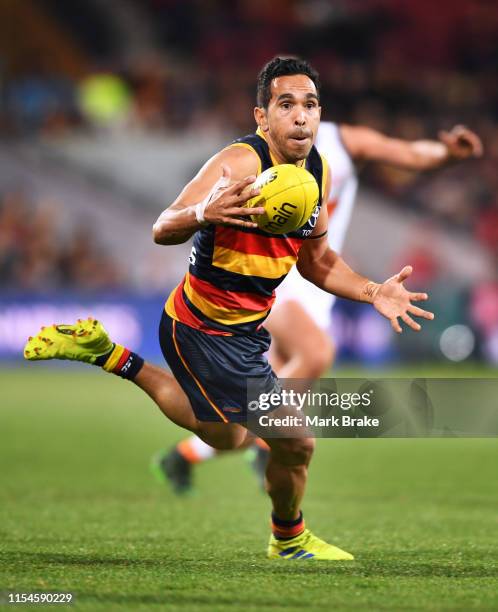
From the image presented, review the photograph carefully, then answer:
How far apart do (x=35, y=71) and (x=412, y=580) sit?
20.2m

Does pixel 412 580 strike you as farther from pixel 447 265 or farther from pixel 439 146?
pixel 447 265

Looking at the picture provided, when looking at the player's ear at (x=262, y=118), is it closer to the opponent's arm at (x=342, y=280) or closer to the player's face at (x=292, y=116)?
the player's face at (x=292, y=116)

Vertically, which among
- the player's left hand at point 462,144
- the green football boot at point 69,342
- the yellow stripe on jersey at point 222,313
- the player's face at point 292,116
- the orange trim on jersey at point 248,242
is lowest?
the green football boot at point 69,342

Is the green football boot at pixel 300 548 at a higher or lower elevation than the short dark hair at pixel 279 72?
lower

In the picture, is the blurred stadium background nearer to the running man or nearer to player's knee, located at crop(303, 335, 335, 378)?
player's knee, located at crop(303, 335, 335, 378)

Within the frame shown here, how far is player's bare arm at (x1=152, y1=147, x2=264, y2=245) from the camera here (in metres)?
4.45

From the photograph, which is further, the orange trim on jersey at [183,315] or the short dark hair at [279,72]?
the orange trim on jersey at [183,315]

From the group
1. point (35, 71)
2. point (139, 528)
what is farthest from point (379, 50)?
point (139, 528)

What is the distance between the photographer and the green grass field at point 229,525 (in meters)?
4.50

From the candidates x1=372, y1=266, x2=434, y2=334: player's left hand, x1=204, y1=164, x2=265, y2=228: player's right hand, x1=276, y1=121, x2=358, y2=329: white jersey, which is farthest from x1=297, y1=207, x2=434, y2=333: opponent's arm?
x1=276, y1=121, x2=358, y2=329: white jersey

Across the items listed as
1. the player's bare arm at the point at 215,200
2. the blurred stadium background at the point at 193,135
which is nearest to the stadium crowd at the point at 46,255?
the blurred stadium background at the point at 193,135

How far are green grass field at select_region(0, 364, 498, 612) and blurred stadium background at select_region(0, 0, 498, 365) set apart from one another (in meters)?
6.34

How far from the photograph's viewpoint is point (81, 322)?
17.6 feet

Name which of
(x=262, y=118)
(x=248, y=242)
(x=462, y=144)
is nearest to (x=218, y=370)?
(x=248, y=242)
